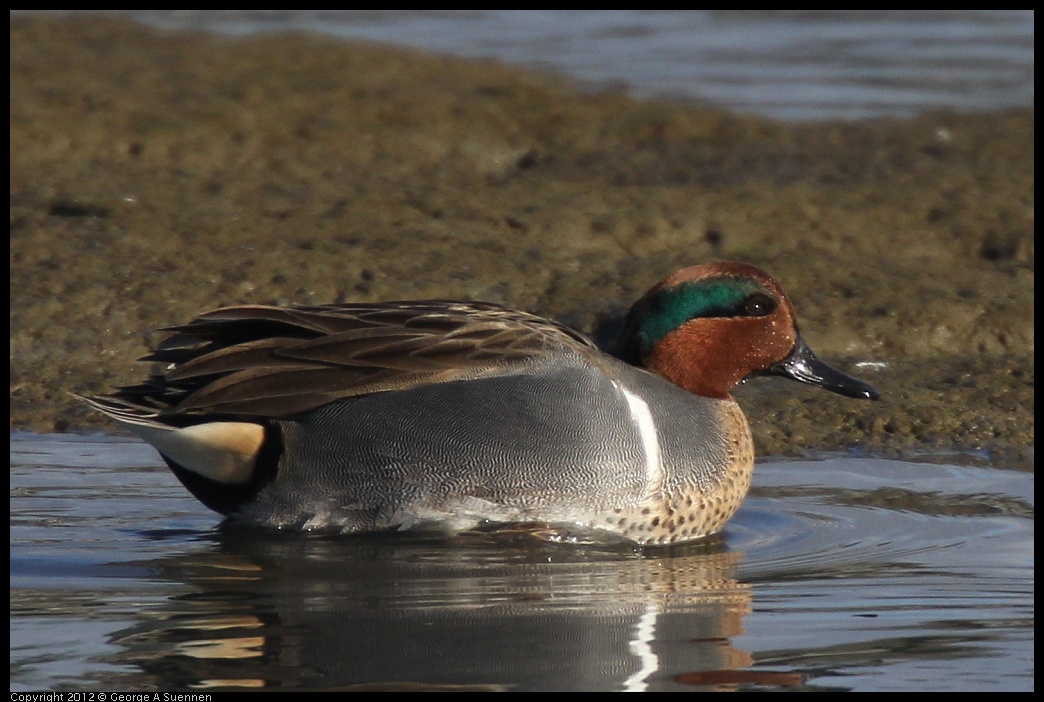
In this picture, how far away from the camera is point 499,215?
8.50 m

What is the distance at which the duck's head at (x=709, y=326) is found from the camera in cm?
559

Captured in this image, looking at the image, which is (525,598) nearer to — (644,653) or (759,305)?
(644,653)

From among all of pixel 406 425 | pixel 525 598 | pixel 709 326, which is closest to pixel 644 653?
pixel 525 598

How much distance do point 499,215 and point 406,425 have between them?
3460 millimetres

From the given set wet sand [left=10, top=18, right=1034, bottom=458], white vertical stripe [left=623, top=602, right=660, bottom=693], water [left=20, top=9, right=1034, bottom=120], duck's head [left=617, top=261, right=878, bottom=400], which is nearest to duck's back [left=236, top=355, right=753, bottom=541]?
duck's head [left=617, top=261, right=878, bottom=400]

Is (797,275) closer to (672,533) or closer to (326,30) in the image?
(672,533)

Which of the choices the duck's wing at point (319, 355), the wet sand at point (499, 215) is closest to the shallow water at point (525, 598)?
the duck's wing at point (319, 355)

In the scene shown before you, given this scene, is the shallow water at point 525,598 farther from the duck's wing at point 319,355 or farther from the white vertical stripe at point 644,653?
the duck's wing at point 319,355

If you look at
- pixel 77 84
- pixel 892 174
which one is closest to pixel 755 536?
pixel 892 174

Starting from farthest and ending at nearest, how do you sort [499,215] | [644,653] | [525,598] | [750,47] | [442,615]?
[750,47], [499,215], [525,598], [442,615], [644,653]

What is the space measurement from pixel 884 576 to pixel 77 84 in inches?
269

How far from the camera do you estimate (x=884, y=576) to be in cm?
488

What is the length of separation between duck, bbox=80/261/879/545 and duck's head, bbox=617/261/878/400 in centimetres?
31
